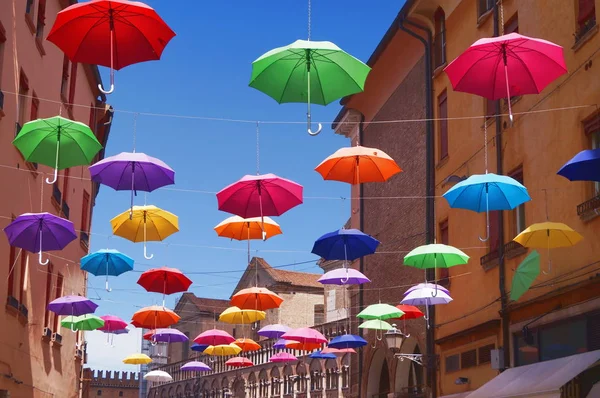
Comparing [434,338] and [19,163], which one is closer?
[19,163]

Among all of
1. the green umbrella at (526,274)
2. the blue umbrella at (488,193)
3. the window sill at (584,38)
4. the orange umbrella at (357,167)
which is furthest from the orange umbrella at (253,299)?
the window sill at (584,38)

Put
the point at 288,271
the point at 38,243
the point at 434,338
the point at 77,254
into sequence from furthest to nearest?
1. the point at 288,271
2. the point at 77,254
3. the point at 434,338
4. the point at 38,243

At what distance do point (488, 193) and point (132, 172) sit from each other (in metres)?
6.60

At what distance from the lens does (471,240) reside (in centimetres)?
2250

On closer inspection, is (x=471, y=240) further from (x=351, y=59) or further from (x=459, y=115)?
(x=351, y=59)

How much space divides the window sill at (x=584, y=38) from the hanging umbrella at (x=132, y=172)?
26.5ft

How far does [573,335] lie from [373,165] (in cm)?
507

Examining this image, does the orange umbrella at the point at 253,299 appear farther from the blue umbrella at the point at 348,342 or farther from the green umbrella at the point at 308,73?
the green umbrella at the point at 308,73

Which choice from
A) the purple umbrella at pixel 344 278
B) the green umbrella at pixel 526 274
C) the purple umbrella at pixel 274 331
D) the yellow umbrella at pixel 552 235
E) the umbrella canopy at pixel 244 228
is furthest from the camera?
the purple umbrella at pixel 274 331

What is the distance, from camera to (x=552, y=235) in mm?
→ 16297

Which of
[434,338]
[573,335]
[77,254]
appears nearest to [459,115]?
[434,338]

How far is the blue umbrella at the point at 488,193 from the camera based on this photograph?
15867 mm

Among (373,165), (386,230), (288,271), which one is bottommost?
(373,165)

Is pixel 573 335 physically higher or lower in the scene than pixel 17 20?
lower
